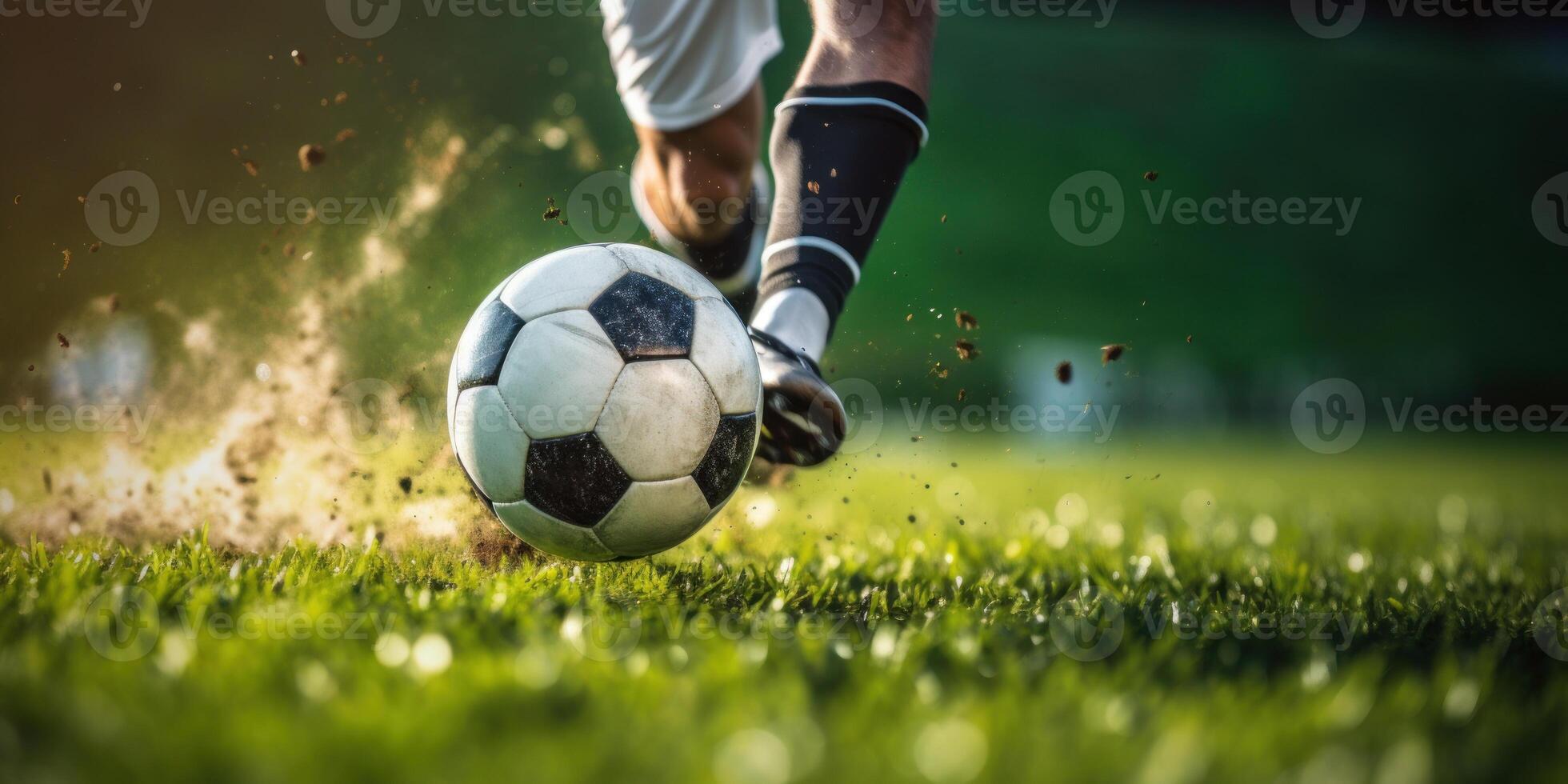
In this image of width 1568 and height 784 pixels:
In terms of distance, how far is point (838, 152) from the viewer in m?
2.36

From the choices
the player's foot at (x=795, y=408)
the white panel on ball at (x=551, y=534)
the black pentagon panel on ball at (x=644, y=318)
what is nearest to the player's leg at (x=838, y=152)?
the player's foot at (x=795, y=408)

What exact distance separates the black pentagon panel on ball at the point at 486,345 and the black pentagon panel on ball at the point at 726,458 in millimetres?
415

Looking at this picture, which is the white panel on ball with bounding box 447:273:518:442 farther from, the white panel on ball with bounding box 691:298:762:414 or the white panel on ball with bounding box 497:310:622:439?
the white panel on ball with bounding box 691:298:762:414

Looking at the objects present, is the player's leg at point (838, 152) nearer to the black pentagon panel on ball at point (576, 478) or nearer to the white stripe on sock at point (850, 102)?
the white stripe on sock at point (850, 102)

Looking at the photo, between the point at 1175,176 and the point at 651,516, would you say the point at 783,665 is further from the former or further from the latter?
the point at 1175,176

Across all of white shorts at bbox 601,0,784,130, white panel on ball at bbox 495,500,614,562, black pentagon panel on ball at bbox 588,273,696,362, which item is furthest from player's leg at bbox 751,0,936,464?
white shorts at bbox 601,0,784,130

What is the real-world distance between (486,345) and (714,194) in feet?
5.57

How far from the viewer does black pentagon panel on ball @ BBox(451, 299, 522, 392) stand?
6.15 ft

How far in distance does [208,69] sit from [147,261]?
440 centimetres

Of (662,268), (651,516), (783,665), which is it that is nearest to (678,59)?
(662,268)

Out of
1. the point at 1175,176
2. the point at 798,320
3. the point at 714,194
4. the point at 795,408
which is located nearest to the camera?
the point at 795,408

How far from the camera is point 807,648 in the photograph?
4.52 feet

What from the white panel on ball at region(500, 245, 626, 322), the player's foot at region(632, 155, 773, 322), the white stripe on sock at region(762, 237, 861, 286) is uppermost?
the player's foot at region(632, 155, 773, 322)

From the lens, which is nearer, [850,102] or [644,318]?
[644,318]
